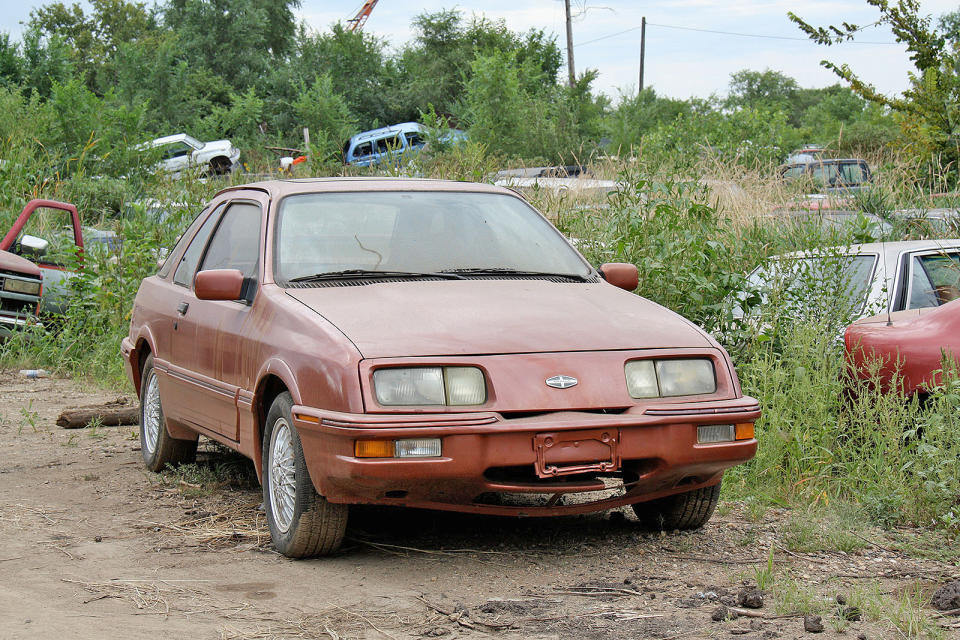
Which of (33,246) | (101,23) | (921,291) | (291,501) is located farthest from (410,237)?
(101,23)

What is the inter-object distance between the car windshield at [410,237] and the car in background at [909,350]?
1.56m

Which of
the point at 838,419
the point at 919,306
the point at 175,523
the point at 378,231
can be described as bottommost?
the point at 175,523

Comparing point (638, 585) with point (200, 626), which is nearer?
point (200, 626)

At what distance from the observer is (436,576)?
14.2 ft

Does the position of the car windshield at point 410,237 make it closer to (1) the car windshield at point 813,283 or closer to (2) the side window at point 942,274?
(1) the car windshield at point 813,283

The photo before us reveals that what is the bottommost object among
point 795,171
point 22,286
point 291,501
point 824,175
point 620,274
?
point 291,501

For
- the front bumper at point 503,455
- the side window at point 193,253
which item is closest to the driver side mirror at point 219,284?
the front bumper at point 503,455

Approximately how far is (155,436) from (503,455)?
10.6 ft

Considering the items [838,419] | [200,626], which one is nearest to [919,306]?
[838,419]

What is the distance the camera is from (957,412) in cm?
517

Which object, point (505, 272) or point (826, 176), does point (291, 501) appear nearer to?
point (505, 272)

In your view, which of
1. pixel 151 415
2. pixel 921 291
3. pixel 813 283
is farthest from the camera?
pixel 921 291

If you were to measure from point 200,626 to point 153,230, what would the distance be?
7822 millimetres

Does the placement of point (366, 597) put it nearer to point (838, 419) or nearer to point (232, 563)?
point (232, 563)
